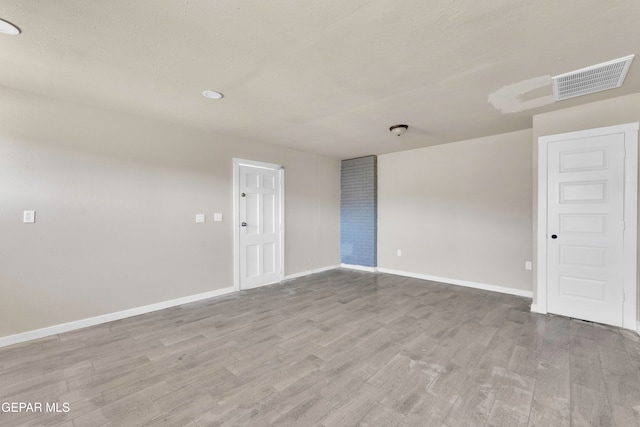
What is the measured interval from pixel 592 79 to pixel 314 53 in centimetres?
256

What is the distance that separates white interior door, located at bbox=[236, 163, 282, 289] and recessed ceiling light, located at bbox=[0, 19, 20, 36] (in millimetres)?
2764

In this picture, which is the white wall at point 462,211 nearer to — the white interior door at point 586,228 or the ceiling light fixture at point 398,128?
the white interior door at point 586,228

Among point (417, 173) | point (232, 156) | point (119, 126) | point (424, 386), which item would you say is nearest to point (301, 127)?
point (232, 156)

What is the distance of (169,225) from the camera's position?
12.3ft

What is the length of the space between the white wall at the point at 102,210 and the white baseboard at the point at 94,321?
0.06 meters

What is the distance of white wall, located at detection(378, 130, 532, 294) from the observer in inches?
166

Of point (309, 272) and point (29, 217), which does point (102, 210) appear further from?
point (309, 272)

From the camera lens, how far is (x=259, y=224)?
482cm

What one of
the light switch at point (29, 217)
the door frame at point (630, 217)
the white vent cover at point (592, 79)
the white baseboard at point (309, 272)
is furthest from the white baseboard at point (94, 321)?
the door frame at point (630, 217)

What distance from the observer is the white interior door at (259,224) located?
4.58m

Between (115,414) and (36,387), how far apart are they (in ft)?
2.74

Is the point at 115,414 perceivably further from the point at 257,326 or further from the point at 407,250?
the point at 407,250

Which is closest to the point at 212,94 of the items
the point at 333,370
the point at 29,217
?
the point at 29,217

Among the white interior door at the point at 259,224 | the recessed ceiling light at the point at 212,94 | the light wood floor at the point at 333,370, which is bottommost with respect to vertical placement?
the light wood floor at the point at 333,370
